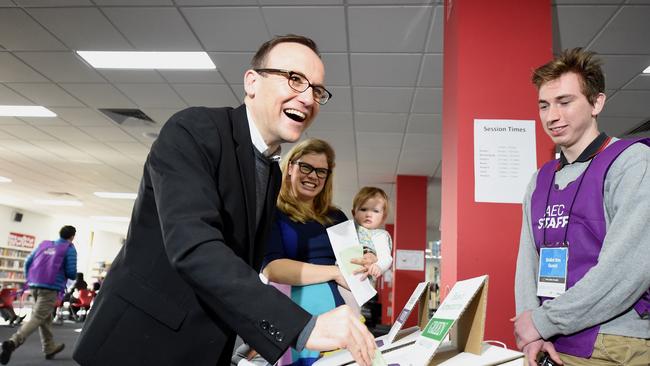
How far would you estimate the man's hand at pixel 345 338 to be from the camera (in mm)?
735

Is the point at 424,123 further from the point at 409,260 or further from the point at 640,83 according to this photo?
the point at 409,260

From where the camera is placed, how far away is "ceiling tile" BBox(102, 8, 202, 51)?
151 inches

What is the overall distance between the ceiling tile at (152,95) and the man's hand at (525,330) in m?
4.87

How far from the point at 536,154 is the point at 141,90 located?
4.63m

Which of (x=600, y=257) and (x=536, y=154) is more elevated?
(x=536, y=154)

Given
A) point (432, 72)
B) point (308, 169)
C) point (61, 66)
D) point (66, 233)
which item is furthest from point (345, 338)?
point (66, 233)

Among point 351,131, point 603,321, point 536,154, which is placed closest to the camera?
point 603,321

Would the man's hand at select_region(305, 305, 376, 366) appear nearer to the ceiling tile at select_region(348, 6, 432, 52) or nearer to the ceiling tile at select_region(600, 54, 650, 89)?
the ceiling tile at select_region(348, 6, 432, 52)

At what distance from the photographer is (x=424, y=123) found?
19.9 feet

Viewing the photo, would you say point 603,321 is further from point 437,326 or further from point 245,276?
point 245,276

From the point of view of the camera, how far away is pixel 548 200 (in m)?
1.41

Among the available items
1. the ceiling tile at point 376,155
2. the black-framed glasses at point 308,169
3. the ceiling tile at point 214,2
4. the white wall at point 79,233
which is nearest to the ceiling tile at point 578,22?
the ceiling tile at point 214,2

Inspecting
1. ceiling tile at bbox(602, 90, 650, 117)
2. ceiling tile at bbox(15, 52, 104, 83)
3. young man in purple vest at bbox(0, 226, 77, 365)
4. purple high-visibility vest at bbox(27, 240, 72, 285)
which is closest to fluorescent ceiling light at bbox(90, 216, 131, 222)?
young man in purple vest at bbox(0, 226, 77, 365)

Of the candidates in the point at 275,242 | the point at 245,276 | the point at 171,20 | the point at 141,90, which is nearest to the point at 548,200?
the point at 275,242
